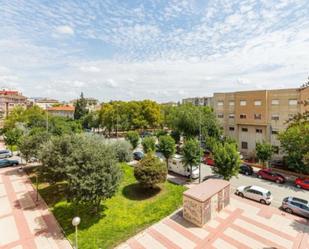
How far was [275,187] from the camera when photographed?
22.9 m

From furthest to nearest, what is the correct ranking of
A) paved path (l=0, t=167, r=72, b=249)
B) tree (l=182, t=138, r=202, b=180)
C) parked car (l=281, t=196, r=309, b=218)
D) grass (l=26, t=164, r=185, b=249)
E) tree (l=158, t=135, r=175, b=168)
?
tree (l=158, t=135, r=175, b=168), tree (l=182, t=138, r=202, b=180), parked car (l=281, t=196, r=309, b=218), grass (l=26, t=164, r=185, b=249), paved path (l=0, t=167, r=72, b=249)

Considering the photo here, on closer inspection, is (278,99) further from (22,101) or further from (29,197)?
(22,101)

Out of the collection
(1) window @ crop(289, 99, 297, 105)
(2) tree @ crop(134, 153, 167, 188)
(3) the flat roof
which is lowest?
(3) the flat roof

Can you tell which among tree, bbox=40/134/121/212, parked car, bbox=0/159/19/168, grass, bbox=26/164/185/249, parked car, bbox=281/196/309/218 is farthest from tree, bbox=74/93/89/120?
parked car, bbox=281/196/309/218

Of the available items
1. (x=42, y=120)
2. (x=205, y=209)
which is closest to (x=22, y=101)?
(x=42, y=120)

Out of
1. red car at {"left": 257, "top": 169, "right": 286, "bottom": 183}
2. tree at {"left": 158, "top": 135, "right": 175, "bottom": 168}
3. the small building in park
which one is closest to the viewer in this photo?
the small building in park

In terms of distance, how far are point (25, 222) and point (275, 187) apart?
78.3 ft

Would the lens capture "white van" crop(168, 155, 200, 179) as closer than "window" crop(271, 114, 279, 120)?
Yes

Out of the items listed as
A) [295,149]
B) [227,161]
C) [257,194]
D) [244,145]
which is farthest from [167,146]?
[244,145]

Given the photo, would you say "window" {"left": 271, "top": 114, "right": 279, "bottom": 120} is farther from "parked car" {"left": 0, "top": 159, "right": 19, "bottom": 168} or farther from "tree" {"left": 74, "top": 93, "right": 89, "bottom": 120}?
"tree" {"left": 74, "top": 93, "right": 89, "bottom": 120}

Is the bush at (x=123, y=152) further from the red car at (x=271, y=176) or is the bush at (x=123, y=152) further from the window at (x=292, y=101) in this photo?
the window at (x=292, y=101)

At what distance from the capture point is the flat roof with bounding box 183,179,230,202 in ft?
49.3

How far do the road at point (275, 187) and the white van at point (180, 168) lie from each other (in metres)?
1.69

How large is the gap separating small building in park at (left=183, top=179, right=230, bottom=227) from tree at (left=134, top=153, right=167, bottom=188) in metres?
3.62
